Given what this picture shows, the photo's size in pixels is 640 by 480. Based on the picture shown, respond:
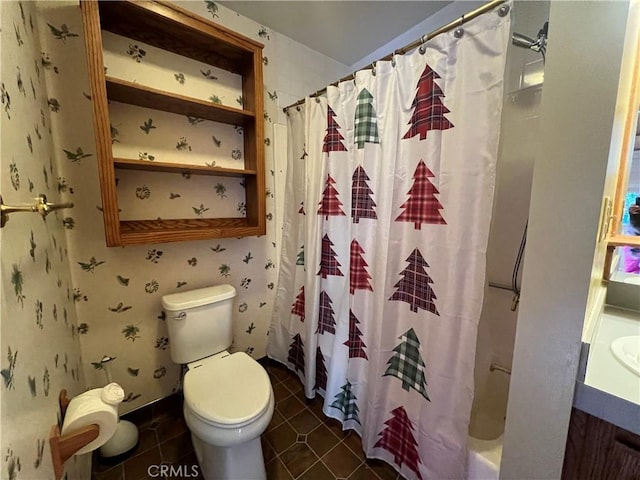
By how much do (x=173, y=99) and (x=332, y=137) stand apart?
81 centimetres

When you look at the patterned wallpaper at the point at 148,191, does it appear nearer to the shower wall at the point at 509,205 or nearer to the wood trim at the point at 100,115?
the wood trim at the point at 100,115

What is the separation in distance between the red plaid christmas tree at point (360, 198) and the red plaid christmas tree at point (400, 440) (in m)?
0.91

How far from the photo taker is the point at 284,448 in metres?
1.35

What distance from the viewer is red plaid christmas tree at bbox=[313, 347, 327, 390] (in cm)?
159

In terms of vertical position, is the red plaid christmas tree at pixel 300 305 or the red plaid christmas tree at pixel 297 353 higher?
the red plaid christmas tree at pixel 300 305

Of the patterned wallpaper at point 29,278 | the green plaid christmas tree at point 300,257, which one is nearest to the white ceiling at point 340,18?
the patterned wallpaper at point 29,278

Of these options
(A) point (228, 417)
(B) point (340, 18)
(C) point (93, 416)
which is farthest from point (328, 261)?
(B) point (340, 18)

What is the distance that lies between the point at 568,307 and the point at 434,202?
531mm

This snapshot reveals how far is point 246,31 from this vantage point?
1.59m

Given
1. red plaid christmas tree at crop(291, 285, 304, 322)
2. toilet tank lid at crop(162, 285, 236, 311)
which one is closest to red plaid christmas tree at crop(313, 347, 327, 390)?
red plaid christmas tree at crop(291, 285, 304, 322)

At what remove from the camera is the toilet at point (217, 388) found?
3.37 ft

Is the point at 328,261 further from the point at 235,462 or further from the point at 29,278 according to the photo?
the point at 29,278

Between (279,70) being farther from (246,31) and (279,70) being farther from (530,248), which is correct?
(530,248)

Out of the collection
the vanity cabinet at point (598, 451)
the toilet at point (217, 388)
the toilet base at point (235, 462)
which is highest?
the vanity cabinet at point (598, 451)
